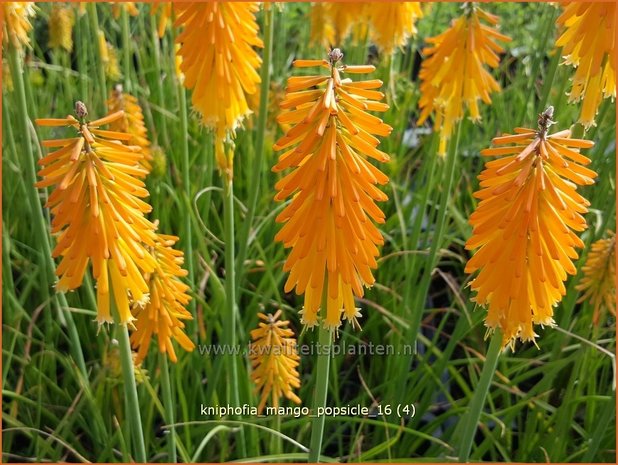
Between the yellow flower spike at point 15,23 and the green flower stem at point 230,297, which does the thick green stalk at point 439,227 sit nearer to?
the green flower stem at point 230,297

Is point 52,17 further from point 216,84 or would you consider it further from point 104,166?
point 104,166

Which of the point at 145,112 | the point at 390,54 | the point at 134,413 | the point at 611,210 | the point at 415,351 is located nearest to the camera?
the point at 134,413

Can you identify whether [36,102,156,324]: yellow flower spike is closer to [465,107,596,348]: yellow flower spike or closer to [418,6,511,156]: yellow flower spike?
[465,107,596,348]: yellow flower spike

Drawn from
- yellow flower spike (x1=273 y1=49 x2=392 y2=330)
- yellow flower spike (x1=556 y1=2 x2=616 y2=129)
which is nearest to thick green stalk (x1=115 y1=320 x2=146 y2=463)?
yellow flower spike (x1=273 y1=49 x2=392 y2=330)

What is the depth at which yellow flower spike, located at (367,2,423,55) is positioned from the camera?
2.46 meters

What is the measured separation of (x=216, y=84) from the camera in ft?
6.21

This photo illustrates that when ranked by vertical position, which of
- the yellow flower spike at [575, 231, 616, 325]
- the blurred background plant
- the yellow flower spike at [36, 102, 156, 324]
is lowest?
the blurred background plant

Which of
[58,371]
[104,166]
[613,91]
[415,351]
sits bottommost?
[58,371]

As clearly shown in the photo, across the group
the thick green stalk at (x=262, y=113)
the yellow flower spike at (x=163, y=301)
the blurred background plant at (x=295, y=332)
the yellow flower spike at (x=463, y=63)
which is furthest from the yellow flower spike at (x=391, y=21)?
the yellow flower spike at (x=163, y=301)

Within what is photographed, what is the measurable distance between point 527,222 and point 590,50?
23.1 inches

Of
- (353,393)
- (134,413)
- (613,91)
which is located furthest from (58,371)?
(613,91)

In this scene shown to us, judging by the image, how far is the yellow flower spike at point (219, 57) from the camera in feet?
5.89

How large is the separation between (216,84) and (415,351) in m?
Answer: 1.02

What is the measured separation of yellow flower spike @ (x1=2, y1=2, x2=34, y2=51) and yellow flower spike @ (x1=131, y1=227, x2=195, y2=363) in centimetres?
63
